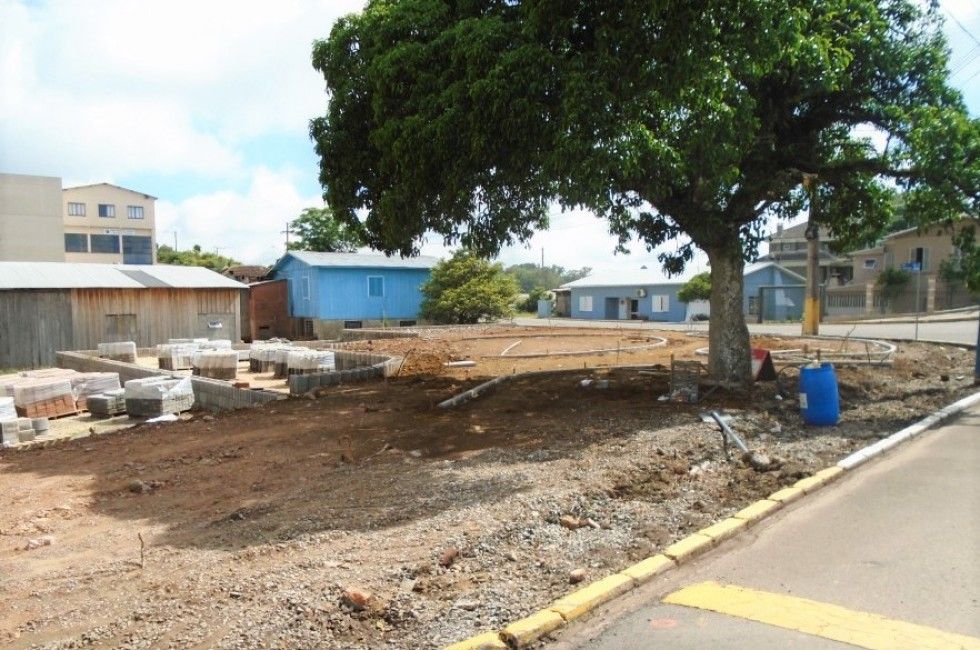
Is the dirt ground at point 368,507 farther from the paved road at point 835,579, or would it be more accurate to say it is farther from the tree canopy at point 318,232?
the tree canopy at point 318,232

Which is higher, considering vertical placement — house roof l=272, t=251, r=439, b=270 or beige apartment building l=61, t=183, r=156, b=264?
beige apartment building l=61, t=183, r=156, b=264

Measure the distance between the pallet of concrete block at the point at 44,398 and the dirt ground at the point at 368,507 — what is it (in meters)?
4.66

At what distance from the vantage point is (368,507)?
19.3 feet

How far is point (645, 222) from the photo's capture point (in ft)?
43.3

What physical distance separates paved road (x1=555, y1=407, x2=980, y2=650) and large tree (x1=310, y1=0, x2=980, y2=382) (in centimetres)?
413

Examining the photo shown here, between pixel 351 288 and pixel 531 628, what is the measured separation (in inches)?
1333

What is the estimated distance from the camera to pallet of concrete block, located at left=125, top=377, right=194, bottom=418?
1362 centimetres

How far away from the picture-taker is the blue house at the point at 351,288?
3606cm

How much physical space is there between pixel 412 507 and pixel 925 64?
34.2ft

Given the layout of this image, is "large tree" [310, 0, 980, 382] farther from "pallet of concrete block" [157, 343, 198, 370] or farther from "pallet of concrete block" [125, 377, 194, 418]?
"pallet of concrete block" [157, 343, 198, 370]

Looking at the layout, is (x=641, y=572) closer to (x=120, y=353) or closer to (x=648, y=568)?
(x=648, y=568)

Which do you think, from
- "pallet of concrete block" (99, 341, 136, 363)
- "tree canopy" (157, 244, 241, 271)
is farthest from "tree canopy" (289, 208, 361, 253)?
"pallet of concrete block" (99, 341, 136, 363)

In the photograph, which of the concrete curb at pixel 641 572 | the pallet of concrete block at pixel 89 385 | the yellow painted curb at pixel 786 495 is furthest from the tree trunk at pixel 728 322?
the pallet of concrete block at pixel 89 385

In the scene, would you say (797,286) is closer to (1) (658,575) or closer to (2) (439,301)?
(2) (439,301)
